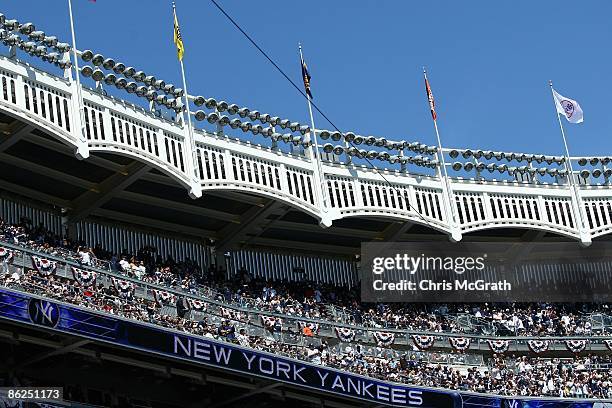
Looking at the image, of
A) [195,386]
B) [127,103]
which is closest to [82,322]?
[195,386]

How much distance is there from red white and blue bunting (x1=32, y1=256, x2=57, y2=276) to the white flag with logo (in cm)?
2690

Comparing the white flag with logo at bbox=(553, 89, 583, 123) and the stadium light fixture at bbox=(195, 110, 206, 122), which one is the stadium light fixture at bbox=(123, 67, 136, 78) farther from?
the white flag with logo at bbox=(553, 89, 583, 123)

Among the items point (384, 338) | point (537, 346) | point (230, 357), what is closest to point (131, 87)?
point (230, 357)

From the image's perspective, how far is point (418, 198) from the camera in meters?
48.4

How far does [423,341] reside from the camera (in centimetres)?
4672

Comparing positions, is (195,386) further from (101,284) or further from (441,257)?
(441,257)

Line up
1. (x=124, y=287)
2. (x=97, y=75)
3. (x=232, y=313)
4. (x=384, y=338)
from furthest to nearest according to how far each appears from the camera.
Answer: (x=384, y=338) < (x=232, y=313) < (x=97, y=75) < (x=124, y=287)

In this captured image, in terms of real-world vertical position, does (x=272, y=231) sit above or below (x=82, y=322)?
above

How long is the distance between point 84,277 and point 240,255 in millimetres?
14705

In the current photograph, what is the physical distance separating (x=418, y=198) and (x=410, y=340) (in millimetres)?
6055

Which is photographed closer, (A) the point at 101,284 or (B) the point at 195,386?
(A) the point at 101,284

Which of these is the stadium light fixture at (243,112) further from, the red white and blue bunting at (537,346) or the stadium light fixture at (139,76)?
the red white and blue bunting at (537,346)

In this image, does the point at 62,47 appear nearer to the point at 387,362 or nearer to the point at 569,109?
the point at 387,362

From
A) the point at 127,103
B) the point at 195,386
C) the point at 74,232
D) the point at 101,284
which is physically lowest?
the point at 195,386
